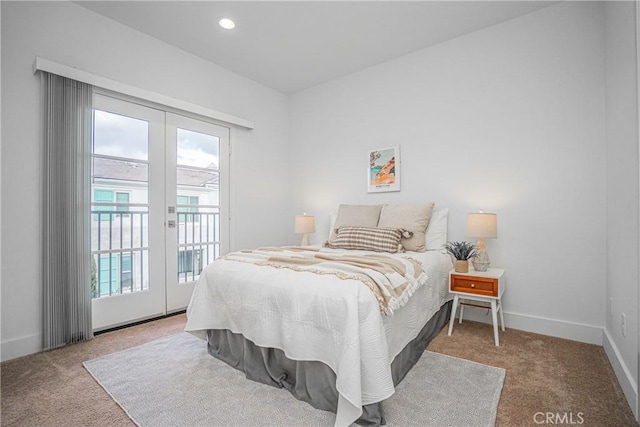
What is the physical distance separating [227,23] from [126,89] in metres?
1.12

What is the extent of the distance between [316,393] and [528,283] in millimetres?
2226

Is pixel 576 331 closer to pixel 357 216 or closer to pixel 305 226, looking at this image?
pixel 357 216

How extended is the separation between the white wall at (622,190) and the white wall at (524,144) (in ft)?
0.48

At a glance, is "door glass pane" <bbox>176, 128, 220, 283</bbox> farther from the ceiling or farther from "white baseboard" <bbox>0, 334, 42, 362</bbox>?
"white baseboard" <bbox>0, 334, 42, 362</bbox>

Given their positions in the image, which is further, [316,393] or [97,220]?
[97,220]

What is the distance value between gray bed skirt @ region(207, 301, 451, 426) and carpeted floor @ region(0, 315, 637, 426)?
0.47m

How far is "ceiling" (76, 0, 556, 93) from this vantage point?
2.66 m

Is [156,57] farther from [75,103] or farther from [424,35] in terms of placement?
[424,35]

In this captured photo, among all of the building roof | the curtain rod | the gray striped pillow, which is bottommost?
the gray striped pillow

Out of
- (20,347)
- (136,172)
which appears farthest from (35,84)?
(20,347)

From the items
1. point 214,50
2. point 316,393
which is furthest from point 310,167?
point 316,393

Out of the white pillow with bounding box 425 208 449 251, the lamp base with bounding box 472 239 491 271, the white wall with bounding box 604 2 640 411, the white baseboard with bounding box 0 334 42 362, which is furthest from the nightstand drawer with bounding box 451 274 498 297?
the white baseboard with bounding box 0 334 42 362

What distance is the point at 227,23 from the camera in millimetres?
2893

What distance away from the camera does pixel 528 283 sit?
275cm
